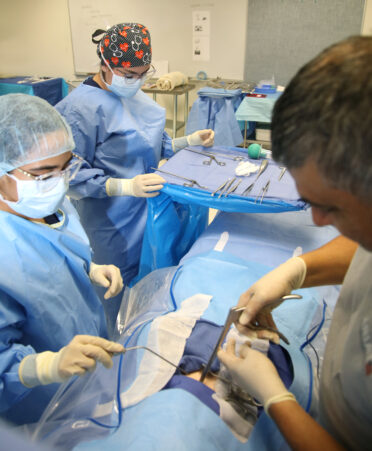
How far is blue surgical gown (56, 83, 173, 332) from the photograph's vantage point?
1657 mm

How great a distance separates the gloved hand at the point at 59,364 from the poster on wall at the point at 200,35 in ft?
14.6

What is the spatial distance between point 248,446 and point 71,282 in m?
0.68

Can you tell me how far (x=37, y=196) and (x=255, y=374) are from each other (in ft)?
2.57

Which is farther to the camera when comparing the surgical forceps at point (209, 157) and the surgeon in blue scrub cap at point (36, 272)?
the surgical forceps at point (209, 157)

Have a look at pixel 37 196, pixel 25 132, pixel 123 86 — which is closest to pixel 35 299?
pixel 37 196

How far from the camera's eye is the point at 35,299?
3.22 feet

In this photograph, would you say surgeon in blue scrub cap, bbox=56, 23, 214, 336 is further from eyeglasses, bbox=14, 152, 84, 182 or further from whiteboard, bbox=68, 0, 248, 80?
whiteboard, bbox=68, 0, 248, 80

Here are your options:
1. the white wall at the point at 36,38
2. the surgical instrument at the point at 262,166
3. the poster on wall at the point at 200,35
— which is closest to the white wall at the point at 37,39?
the white wall at the point at 36,38

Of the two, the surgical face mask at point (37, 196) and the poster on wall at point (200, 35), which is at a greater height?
the poster on wall at point (200, 35)

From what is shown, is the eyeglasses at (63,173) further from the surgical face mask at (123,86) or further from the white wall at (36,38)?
the white wall at (36,38)

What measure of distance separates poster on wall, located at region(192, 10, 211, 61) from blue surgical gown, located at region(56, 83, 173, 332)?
3.00m

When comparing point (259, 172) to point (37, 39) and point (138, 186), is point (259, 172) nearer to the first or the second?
point (138, 186)

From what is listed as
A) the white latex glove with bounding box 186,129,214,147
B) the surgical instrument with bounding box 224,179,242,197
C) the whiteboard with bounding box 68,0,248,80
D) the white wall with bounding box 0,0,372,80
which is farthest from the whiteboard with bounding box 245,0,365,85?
the surgical instrument with bounding box 224,179,242,197

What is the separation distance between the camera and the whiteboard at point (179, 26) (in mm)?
4238
